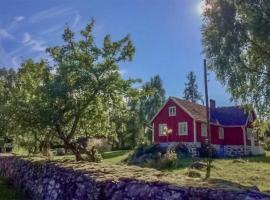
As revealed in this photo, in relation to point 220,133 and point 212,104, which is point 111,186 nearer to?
point 220,133

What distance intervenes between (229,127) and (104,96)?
34.0 m

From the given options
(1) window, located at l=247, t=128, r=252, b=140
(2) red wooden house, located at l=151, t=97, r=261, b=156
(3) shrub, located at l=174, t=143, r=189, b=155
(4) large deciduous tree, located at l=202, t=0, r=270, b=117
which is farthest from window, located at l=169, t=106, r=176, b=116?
(4) large deciduous tree, located at l=202, t=0, r=270, b=117

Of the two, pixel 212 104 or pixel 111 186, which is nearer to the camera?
pixel 111 186

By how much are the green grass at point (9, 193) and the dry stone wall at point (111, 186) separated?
0.33m

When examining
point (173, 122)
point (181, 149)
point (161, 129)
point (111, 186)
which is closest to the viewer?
point (111, 186)

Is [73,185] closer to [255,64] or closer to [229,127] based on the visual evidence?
[255,64]

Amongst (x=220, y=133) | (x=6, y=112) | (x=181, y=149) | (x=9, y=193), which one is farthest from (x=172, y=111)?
(x=9, y=193)

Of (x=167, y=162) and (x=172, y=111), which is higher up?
(x=172, y=111)

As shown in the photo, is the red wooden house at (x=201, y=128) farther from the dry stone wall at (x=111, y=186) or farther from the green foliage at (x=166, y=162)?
the dry stone wall at (x=111, y=186)

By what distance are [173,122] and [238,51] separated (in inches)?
1018

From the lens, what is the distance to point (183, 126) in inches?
1736

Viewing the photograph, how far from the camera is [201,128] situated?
44.3 meters

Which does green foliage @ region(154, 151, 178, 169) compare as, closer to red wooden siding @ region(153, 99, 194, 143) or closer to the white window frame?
red wooden siding @ region(153, 99, 194, 143)

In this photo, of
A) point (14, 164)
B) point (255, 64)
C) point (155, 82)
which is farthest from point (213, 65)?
point (155, 82)
